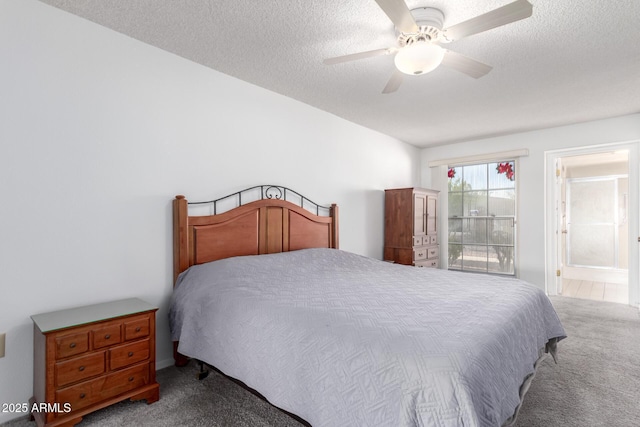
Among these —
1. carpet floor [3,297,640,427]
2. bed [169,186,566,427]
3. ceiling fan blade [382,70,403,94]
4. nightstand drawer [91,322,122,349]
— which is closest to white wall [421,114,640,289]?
A: carpet floor [3,297,640,427]

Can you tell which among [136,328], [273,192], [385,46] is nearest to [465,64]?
[385,46]

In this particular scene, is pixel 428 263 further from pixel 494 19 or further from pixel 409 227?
pixel 494 19

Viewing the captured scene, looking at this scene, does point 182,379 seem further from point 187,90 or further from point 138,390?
point 187,90

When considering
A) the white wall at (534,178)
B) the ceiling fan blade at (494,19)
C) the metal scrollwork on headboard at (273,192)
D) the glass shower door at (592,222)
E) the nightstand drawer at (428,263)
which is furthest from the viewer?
the glass shower door at (592,222)

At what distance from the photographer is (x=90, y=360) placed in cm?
171

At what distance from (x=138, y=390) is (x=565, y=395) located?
8.60ft

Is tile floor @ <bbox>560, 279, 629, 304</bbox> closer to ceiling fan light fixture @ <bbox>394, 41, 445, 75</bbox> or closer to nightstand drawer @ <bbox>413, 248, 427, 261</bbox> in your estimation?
nightstand drawer @ <bbox>413, 248, 427, 261</bbox>

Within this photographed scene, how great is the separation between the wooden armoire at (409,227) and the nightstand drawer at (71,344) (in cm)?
367

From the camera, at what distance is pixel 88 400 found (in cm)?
171

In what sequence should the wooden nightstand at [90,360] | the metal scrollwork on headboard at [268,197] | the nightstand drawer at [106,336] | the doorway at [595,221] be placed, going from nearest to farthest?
the wooden nightstand at [90,360], the nightstand drawer at [106,336], the metal scrollwork on headboard at [268,197], the doorway at [595,221]

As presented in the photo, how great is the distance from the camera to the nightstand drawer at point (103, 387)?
5.43ft

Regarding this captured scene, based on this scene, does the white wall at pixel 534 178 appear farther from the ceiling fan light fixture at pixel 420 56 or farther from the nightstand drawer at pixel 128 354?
the nightstand drawer at pixel 128 354

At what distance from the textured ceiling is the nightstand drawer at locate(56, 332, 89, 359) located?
1896mm

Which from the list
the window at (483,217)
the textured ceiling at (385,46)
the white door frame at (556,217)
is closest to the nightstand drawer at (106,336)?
the textured ceiling at (385,46)
